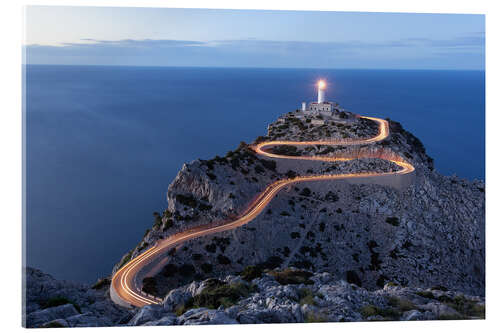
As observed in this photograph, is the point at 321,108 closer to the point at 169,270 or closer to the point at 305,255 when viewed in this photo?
the point at 305,255

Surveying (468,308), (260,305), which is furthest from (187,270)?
(468,308)

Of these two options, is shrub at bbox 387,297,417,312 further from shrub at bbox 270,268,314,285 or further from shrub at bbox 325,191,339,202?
shrub at bbox 325,191,339,202

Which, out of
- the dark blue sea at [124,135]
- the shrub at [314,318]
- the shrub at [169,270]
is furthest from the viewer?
the shrub at [169,270]

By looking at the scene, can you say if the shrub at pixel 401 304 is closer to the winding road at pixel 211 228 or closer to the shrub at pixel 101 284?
the winding road at pixel 211 228

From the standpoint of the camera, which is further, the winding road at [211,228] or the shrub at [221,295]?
the winding road at [211,228]

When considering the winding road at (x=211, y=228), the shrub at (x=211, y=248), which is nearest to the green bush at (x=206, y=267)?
the shrub at (x=211, y=248)

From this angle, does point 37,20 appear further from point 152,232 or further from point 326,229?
point 326,229

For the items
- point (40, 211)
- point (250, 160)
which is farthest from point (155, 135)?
point (40, 211)

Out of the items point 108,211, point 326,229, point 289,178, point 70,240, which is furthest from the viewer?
point 289,178
